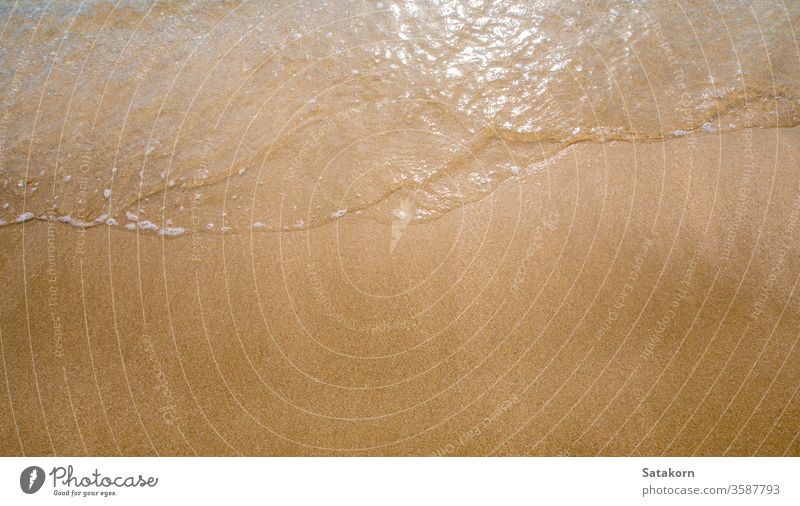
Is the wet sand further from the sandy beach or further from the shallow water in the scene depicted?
the shallow water

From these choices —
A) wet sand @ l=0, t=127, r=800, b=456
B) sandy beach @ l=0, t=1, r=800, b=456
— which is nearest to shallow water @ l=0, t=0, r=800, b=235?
sandy beach @ l=0, t=1, r=800, b=456

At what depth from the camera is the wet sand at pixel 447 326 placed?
298 centimetres

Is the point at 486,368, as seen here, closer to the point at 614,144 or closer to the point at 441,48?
the point at 614,144

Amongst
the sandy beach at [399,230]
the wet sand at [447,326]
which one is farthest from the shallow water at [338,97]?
the wet sand at [447,326]

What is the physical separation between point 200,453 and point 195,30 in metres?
2.87

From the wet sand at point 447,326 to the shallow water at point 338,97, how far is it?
21cm

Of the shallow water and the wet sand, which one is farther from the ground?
the shallow water

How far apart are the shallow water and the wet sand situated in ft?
0.68

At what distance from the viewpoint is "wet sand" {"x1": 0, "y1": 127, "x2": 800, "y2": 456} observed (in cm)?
298

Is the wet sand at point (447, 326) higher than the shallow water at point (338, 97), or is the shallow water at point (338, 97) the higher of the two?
the shallow water at point (338, 97)

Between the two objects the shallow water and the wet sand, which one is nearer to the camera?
the wet sand

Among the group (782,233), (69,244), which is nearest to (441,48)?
(782,233)

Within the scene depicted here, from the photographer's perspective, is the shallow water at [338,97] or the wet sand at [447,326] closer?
the wet sand at [447,326]

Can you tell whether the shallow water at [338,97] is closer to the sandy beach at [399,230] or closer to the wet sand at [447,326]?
the sandy beach at [399,230]
